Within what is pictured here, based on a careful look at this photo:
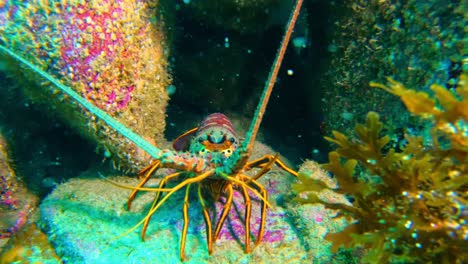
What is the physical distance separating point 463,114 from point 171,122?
471cm

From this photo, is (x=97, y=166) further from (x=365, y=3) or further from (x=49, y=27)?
(x=365, y=3)

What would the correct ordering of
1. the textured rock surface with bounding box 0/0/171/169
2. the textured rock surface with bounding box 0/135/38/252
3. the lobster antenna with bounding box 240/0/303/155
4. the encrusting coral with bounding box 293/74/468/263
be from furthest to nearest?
1. the textured rock surface with bounding box 0/135/38/252
2. the textured rock surface with bounding box 0/0/171/169
3. the lobster antenna with bounding box 240/0/303/155
4. the encrusting coral with bounding box 293/74/468/263

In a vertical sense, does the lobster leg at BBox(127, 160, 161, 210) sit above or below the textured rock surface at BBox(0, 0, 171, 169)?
below

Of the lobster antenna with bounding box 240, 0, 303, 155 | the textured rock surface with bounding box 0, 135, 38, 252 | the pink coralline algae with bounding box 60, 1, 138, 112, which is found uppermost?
the pink coralline algae with bounding box 60, 1, 138, 112

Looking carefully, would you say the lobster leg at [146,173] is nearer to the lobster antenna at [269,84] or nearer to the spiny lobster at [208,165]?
the spiny lobster at [208,165]

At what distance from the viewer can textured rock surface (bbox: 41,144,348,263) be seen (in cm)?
254

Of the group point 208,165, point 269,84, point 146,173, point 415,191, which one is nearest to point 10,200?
point 146,173

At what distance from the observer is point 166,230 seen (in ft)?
9.33

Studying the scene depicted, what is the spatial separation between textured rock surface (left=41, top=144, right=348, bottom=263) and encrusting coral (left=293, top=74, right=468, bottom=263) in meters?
0.61

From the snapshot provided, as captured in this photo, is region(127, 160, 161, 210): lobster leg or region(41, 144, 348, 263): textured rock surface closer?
region(41, 144, 348, 263): textured rock surface

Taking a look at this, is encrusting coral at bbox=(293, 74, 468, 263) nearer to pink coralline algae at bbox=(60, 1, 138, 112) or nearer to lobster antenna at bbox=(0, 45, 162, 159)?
lobster antenna at bbox=(0, 45, 162, 159)

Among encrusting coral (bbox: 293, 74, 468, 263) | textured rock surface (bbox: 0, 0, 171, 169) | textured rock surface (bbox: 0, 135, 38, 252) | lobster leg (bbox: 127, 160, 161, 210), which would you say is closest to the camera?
encrusting coral (bbox: 293, 74, 468, 263)

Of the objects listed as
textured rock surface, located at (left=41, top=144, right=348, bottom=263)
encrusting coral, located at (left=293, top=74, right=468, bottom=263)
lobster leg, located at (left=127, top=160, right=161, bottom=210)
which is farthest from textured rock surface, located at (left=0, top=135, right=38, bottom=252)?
encrusting coral, located at (left=293, top=74, right=468, bottom=263)

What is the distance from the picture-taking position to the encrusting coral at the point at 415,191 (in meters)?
1.55
